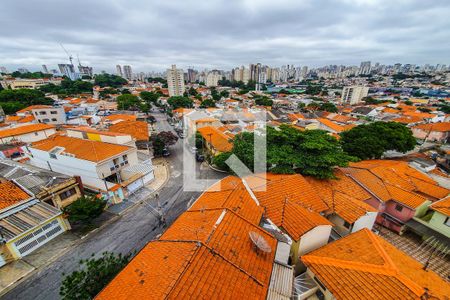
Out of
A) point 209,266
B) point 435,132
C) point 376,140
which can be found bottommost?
point 435,132

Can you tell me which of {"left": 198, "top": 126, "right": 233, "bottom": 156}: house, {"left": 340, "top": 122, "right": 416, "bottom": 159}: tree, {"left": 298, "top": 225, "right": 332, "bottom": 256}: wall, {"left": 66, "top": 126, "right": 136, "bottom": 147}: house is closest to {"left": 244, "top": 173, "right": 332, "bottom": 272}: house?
{"left": 298, "top": 225, "right": 332, "bottom": 256}: wall

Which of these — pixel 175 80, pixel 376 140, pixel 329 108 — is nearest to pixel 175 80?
pixel 175 80

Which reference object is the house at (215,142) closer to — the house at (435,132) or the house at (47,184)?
the house at (47,184)

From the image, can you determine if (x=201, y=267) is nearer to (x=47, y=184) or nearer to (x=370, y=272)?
(x=370, y=272)

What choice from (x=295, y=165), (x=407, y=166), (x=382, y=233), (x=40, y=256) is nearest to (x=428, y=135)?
(x=407, y=166)

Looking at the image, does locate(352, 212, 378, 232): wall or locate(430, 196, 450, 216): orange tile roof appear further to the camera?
locate(430, 196, 450, 216): orange tile roof

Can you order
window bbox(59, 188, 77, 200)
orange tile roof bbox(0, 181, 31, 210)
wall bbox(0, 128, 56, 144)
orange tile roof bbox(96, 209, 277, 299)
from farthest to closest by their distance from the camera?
1. wall bbox(0, 128, 56, 144)
2. window bbox(59, 188, 77, 200)
3. orange tile roof bbox(0, 181, 31, 210)
4. orange tile roof bbox(96, 209, 277, 299)

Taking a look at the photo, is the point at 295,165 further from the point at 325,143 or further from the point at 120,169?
the point at 120,169

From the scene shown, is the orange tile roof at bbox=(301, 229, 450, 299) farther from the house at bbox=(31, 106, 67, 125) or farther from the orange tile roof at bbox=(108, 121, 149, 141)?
the house at bbox=(31, 106, 67, 125)
